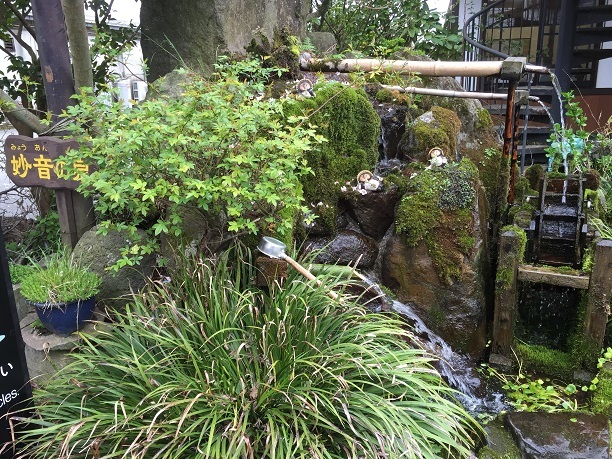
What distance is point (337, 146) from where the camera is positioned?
5285 mm

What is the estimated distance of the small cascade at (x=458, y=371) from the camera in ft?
14.3

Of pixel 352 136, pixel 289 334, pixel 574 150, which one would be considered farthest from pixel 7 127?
pixel 574 150

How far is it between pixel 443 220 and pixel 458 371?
136cm

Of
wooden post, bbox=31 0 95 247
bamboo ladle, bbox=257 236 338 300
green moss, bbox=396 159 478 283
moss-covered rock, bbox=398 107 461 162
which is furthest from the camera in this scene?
moss-covered rock, bbox=398 107 461 162

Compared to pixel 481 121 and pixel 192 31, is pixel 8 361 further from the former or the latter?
pixel 481 121

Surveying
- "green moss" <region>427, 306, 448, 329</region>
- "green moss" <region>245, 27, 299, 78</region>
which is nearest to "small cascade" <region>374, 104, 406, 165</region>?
"green moss" <region>245, 27, 299, 78</region>

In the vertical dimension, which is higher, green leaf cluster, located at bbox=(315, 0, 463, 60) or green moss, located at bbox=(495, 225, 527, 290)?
green leaf cluster, located at bbox=(315, 0, 463, 60)

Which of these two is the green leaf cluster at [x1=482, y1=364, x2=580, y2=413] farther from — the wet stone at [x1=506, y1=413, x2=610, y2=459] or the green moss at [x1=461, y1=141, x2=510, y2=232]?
the green moss at [x1=461, y1=141, x2=510, y2=232]

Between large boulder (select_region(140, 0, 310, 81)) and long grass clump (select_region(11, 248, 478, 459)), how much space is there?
10.9 feet

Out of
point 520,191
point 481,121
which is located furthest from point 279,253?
point 481,121

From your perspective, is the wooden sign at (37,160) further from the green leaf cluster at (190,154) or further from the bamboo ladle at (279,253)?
the bamboo ladle at (279,253)

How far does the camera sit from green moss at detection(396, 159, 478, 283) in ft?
15.3

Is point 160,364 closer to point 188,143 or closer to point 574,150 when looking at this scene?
point 188,143

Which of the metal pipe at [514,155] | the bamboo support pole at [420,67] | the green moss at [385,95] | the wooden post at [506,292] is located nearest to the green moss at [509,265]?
the wooden post at [506,292]
